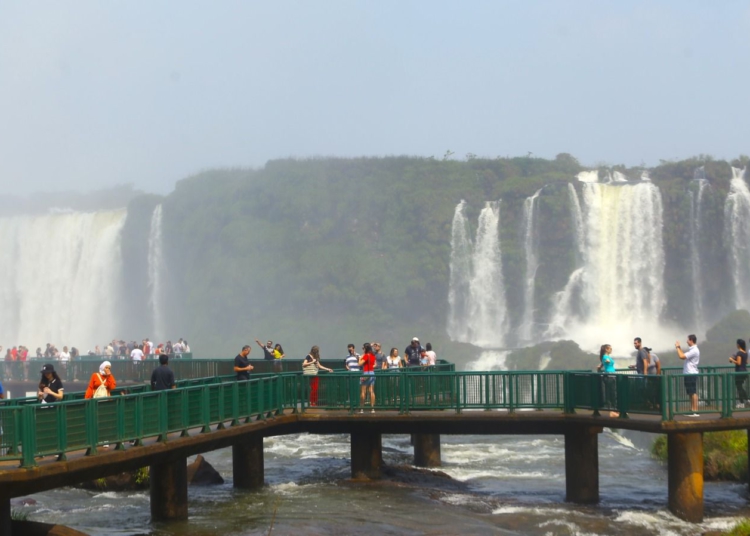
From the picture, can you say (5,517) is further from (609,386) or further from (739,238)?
(739,238)

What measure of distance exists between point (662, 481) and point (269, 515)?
1138 centimetres

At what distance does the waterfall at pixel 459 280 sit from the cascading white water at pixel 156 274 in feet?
90.2

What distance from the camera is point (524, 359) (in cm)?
6556

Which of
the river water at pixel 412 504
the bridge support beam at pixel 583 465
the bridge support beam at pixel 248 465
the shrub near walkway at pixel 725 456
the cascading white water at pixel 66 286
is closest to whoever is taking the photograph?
the river water at pixel 412 504

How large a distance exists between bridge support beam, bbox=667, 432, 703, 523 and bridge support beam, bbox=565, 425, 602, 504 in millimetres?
2478

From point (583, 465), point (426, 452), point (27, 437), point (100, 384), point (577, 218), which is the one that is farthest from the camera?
point (577, 218)

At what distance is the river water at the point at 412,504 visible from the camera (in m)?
20.2

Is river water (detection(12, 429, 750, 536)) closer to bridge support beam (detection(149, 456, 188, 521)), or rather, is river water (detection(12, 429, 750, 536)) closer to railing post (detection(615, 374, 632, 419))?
bridge support beam (detection(149, 456, 188, 521))

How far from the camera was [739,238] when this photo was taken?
239 ft

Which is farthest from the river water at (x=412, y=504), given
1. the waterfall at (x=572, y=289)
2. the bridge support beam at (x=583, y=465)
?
the waterfall at (x=572, y=289)

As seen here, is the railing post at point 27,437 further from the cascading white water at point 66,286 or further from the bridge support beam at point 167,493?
the cascading white water at point 66,286

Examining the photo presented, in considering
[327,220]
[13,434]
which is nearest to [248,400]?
[13,434]

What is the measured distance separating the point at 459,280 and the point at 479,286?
6.52 ft

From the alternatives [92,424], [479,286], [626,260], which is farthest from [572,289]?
[92,424]
